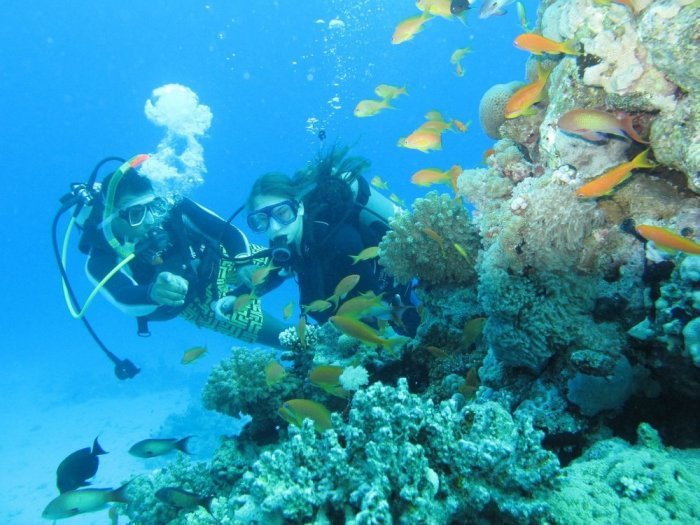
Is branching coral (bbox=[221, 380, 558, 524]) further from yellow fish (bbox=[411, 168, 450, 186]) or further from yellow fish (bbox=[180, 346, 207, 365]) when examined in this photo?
yellow fish (bbox=[180, 346, 207, 365])

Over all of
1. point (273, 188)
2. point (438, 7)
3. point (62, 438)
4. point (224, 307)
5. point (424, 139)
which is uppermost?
point (62, 438)

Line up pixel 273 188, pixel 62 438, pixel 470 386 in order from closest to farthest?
pixel 470 386 → pixel 273 188 → pixel 62 438

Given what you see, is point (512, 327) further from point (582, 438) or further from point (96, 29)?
point (96, 29)

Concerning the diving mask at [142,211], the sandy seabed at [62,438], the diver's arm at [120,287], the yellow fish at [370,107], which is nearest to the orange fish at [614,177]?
the yellow fish at [370,107]

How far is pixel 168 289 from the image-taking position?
6250 mm

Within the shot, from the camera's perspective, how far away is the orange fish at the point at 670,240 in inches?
77.7

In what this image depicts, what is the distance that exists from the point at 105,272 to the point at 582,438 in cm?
771

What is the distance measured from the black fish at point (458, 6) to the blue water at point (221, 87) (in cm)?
6959

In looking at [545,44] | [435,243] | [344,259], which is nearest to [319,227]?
[344,259]

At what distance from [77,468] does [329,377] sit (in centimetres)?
351

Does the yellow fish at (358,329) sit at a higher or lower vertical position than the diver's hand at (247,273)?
lower

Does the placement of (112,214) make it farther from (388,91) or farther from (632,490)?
(632,490)

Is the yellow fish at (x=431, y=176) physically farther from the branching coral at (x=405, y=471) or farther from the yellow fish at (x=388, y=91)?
the branching coral at (x=405, y=471)

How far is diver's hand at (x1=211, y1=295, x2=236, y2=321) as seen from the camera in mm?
6973
